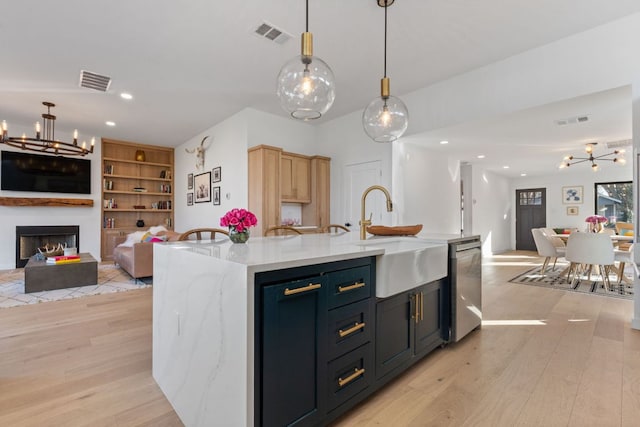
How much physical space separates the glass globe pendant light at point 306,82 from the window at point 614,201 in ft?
32.1

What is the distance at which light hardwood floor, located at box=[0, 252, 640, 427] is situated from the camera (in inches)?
62.4

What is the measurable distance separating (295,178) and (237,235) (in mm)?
3573

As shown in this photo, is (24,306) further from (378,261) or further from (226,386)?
(378,261)

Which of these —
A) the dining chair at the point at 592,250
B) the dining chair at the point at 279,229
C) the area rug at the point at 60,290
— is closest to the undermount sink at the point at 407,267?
the dining chair at the point at 279,229

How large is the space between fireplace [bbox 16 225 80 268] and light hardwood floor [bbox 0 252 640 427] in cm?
376

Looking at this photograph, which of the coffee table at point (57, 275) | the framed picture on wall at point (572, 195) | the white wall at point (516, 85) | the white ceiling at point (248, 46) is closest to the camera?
the white ceiling at point (248, 46)

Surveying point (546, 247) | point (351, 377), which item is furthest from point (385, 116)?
point (546, 247)

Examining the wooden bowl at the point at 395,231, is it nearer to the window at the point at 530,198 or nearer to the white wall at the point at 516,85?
the white wall at the point at 516,85

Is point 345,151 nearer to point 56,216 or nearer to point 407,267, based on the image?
point 407,267

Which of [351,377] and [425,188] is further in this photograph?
[425,188]

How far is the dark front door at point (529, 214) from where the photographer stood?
927 centimetres

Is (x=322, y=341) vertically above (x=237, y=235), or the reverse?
(x=237, y=235)

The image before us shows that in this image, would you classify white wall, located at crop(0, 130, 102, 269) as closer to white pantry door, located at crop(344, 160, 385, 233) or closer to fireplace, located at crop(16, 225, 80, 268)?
fireplace, located at crop(16, 225, 80, 268)

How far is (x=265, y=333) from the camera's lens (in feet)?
3.86
